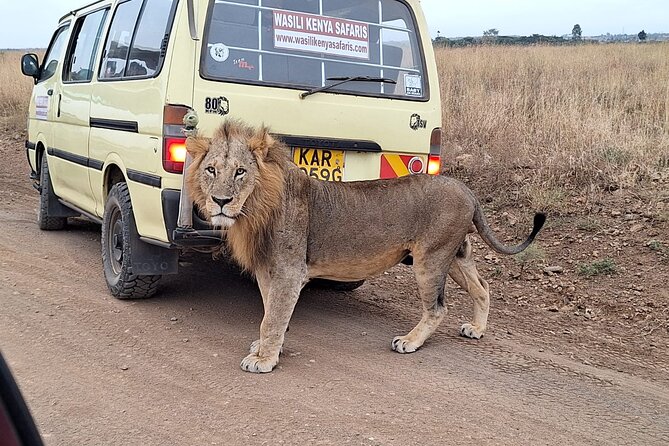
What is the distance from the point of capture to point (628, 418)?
401 cm

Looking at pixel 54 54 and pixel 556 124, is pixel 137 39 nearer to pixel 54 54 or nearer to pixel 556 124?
pixel 54 54

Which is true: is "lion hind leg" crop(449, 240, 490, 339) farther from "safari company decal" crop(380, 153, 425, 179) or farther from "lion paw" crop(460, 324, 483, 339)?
"safari company decal" crop(380, 153, 425, 179)

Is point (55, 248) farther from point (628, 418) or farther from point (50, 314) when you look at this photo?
point (628, 418)

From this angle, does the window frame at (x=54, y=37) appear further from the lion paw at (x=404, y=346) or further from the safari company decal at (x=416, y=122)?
the lion paw at (x=404, y=346)

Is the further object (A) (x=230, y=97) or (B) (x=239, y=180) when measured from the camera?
(A) (x=230, y=97)

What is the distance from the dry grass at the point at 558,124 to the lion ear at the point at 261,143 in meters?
4.48

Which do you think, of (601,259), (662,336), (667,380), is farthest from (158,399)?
(601,259)

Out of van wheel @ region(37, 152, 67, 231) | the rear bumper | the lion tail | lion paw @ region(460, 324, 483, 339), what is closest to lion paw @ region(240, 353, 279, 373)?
the rear bumper

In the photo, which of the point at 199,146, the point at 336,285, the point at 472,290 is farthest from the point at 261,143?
the point at 336,285

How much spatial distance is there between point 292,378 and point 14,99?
16252 mm

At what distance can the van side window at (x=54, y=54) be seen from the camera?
25.1 ft

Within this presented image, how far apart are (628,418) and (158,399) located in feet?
8.29

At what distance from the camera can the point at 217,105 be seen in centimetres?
479

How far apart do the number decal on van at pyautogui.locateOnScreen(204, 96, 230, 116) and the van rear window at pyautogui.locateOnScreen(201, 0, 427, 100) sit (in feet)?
0.48
